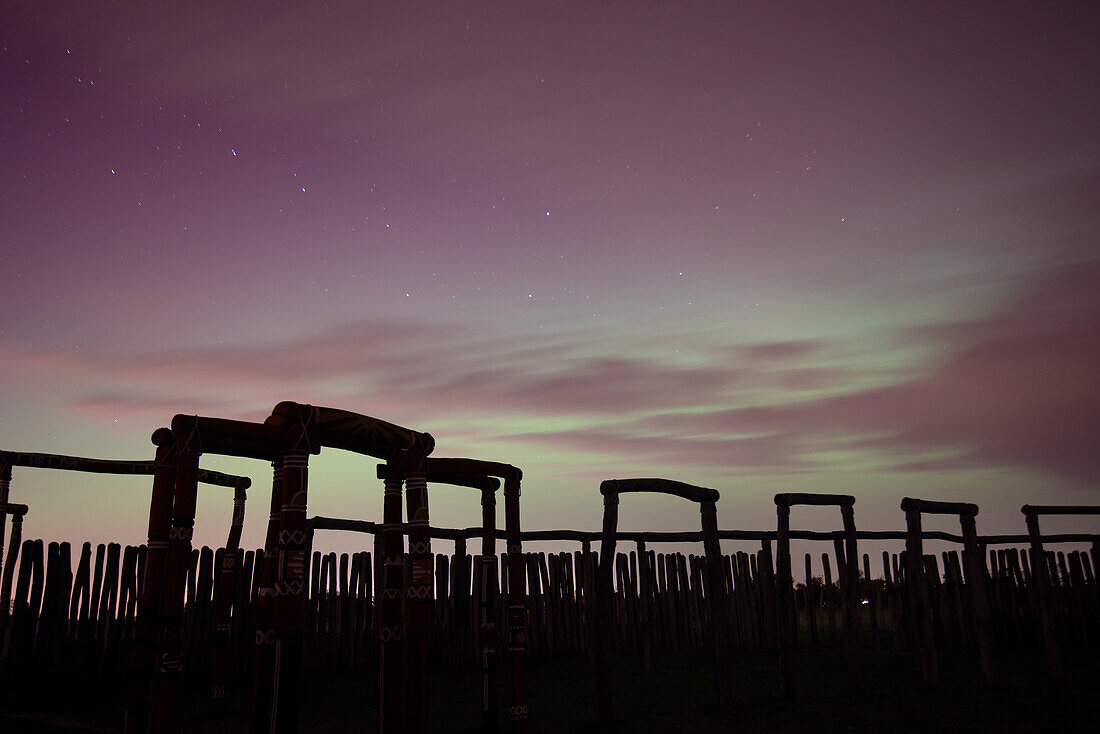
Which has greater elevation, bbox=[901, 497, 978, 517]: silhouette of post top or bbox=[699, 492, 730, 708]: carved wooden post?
bbox=[901, 497, 978, 517]: silhouette of post top

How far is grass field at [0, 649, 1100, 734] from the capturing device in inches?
298

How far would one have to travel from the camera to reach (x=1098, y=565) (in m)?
13.8

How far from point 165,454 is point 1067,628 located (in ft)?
49.8

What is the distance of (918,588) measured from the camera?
9234 millimetres

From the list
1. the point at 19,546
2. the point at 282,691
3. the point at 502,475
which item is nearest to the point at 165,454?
the point at 282,691

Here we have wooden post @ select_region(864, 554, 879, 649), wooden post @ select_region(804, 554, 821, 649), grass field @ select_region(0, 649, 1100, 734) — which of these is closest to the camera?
grass field @ select_region(0, 649, 1100, 734)

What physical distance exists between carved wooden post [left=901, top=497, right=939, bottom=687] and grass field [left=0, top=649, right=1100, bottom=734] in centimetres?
29

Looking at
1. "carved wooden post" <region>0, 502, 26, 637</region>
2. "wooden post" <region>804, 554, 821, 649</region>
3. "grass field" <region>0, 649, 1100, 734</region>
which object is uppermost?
"carved wooden post" <region>0, 502, 26, 637</region>

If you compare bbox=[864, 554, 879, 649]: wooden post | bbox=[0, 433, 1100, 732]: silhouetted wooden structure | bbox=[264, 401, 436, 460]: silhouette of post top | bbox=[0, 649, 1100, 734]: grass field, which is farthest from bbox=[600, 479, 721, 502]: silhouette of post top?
bbox=[864, 554, 879, 649]: wooden post

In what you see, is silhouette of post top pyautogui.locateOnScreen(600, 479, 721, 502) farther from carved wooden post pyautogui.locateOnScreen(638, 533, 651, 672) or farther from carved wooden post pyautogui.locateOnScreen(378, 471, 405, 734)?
carved wooden post pyautogui.locateOnScreen(638, 533, 651, 672)

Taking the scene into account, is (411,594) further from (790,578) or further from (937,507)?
(937,507)

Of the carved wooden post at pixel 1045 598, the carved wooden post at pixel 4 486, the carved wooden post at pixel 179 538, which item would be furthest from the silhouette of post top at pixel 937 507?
the carved wooden post at pixel 4 486

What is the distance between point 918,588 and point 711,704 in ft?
8.78

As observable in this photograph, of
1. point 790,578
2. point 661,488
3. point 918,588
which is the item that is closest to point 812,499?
point 790,578
